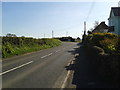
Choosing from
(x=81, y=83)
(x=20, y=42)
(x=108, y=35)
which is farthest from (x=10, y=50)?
(x=81, y=83)

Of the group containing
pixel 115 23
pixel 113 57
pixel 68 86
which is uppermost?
pixel 115 23

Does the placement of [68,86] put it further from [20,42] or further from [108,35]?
[20,42]

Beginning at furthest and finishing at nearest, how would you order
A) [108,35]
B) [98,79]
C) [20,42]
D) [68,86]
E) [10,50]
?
[20,42] → [10,50] → [108,35] → [98,79] → [68,86]

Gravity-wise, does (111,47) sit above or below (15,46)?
above

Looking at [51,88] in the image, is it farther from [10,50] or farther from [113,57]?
[10,50]

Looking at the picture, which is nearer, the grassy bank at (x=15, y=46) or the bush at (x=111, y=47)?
the bush at (x=111, y=47)

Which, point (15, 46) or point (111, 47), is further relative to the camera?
point (15, 46)

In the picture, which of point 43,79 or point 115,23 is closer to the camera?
point 43,79

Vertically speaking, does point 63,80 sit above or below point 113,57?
below

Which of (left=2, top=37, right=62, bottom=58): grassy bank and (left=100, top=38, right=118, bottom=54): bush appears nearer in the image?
(left=100, top=38, right=118, bottom=54): bush

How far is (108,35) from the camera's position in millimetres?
20734

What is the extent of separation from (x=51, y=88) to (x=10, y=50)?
15.8 metres

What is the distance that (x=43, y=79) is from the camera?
9836 mm

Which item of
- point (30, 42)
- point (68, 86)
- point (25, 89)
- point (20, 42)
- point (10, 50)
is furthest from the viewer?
point (30, 42)
